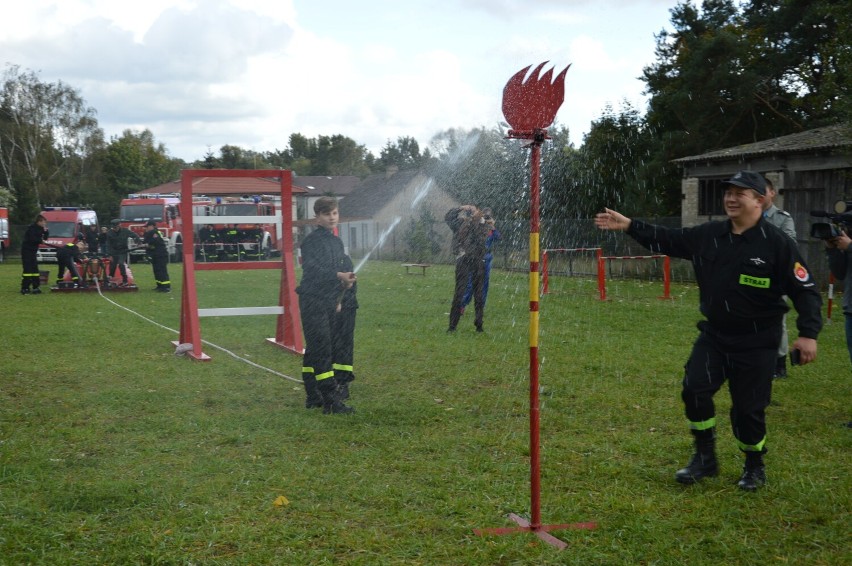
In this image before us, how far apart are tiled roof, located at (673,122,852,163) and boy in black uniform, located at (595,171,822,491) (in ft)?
52.4

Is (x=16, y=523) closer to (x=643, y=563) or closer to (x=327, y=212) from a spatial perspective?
(x=643, y=563)

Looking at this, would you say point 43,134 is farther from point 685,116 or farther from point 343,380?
point 343,380

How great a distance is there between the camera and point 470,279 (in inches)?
511

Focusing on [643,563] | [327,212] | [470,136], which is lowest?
[643,563]

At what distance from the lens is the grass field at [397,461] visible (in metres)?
4.46

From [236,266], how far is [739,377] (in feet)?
21.1

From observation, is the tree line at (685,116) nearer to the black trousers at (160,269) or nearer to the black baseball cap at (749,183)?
the black trousers at (160,269)

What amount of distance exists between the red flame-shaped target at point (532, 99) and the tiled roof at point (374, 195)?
49464 mm

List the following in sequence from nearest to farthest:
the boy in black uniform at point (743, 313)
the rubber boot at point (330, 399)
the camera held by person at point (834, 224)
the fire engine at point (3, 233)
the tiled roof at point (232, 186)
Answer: the boy in black uniform at point (743, 313) → the camera held by person at point (834, 224) → the rubber boot at point (330, 399) → the tiled roof at point (232, 186) → the fire engine at point (3, 233)

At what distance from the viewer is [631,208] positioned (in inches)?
1353

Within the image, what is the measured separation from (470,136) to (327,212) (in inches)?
947

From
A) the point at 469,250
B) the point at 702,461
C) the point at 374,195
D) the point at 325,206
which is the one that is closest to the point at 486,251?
the point at 469,250

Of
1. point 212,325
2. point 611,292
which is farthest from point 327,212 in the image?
point 611,292

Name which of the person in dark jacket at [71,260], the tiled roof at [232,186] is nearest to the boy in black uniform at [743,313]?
the tiled roof at [232,186]
